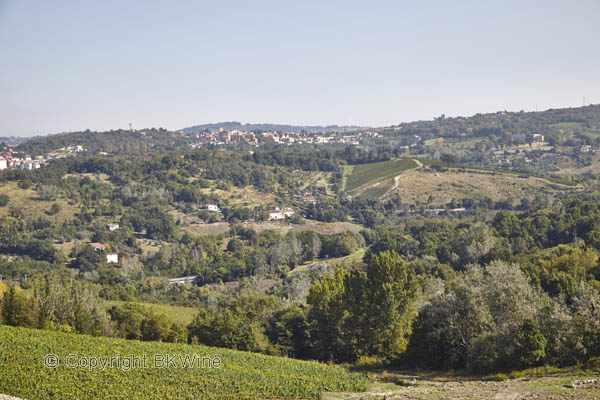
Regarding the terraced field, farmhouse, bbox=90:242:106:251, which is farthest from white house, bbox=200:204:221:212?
the terraced field

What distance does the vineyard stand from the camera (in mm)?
22625

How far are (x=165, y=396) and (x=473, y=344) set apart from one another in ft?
52.4

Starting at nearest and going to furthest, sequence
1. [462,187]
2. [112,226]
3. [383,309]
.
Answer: [383,309]
[112,226]
[462,187]

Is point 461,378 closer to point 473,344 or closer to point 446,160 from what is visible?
point 473,344

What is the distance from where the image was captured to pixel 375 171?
18262 cm

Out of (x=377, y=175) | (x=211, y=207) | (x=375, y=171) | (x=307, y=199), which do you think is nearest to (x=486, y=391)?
(x=211, y=207)

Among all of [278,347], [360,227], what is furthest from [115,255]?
[278,347]

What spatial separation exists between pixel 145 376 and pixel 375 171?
161 m

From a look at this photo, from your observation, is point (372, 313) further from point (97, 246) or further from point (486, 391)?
point (97, 246)

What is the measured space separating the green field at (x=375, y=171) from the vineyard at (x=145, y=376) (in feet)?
466

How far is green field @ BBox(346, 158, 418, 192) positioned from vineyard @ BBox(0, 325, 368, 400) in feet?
466

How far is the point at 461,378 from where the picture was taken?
27562mm

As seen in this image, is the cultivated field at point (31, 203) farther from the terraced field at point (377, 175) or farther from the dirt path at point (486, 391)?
the dirt path at point (486, 391)

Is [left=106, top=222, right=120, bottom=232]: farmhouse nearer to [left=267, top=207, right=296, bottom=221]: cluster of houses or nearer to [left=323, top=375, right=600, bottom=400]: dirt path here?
[left=267, top=207, right=296, bottom=221]: cluster of houses
